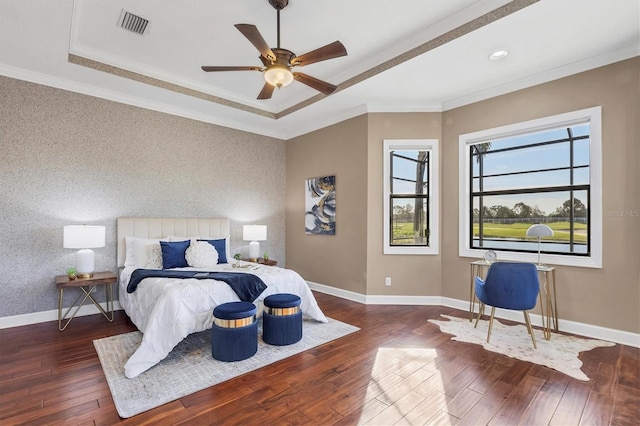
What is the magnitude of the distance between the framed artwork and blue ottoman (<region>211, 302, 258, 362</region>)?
2.79m

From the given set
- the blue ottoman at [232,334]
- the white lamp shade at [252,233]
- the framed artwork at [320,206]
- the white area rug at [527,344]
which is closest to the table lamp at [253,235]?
the white lamp shade at [252,233]

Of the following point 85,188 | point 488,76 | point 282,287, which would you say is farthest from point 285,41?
point 85,188

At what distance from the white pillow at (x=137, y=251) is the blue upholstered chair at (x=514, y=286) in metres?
4.17

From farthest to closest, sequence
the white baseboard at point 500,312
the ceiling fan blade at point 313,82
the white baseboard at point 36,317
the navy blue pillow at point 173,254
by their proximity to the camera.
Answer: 1. the navy blue pillow at point 173,254
2. the white baseboard at point 36,317
3. the white baseboard at point 500,312
4. the ceiling fan blade at point 313,82

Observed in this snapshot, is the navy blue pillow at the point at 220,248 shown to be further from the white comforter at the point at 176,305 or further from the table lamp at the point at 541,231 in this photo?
the table lamp at the point at 541,231

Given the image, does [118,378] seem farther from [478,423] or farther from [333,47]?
[333,47]

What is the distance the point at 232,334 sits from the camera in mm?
2787

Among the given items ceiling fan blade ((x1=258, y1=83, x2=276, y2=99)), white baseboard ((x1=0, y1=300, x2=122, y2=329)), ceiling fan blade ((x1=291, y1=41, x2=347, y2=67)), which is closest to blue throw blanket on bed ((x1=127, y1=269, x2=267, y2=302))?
white baseboard ((x1=0, y1=300, x2=122, y2=329))

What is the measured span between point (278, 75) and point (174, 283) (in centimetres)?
220

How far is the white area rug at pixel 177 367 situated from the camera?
88.6 inches

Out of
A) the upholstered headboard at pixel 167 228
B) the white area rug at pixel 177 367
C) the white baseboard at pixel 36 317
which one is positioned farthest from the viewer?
the upholstered headboard at pixel 167 228

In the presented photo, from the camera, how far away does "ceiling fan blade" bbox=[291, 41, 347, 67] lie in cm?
257

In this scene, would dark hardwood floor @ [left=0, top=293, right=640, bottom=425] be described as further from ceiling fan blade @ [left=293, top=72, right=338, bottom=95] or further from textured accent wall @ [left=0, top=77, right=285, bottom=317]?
ceiling fan blade @ [left=293, top=72, right=338, bottom=95]

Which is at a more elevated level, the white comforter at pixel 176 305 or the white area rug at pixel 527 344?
the white comforter at pixel 176 305
